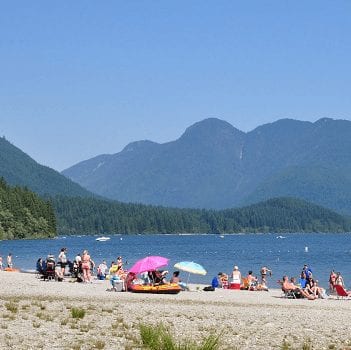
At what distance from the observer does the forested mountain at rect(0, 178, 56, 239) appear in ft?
486

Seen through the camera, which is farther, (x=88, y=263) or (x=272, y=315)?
(x=88, y=263)

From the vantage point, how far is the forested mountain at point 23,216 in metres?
148

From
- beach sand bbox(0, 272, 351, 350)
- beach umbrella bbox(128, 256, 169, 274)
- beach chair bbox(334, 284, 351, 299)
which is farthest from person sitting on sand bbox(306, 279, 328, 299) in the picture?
beach umbrella bbox(128, 256, 169, 274)

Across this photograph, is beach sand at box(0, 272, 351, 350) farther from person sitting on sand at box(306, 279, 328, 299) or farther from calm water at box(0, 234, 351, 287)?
calm water at box(0, 234, 351, 287)

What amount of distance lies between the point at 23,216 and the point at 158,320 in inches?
5368

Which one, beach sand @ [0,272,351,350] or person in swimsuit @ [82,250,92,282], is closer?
beach sand @ [0,272,351,350]

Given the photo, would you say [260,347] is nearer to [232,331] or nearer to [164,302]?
[232,331]

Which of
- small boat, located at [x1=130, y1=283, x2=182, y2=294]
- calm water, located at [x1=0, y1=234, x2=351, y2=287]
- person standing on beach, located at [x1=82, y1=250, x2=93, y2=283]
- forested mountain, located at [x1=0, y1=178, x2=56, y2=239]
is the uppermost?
forested mountain, located at [x1=0, y1=178, x2=56, y2=239]

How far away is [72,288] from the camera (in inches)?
1336

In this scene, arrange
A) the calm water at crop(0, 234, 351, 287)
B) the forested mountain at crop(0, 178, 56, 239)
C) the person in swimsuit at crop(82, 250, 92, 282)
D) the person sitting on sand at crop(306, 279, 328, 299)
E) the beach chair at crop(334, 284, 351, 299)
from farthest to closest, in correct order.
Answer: the forested mountain at crop(0, 178, 56, 239), the calm water at crop(0, 234, 351, 287), the person in swimsuit at crop(82, 250, 92, 282), the beach chair at crop(334, 284, 351, 299), the person sitting on sand at crop(306, 279, 328, 299)

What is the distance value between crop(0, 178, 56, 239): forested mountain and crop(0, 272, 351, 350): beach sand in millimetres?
118150

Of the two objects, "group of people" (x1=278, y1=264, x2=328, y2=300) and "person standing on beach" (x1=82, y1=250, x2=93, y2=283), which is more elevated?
"person standing on beach" (x1=82, y1=250, x2=93, y2=283)


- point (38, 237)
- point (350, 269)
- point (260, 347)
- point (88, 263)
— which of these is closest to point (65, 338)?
point (260, 347)

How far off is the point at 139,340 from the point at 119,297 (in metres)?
12.6
